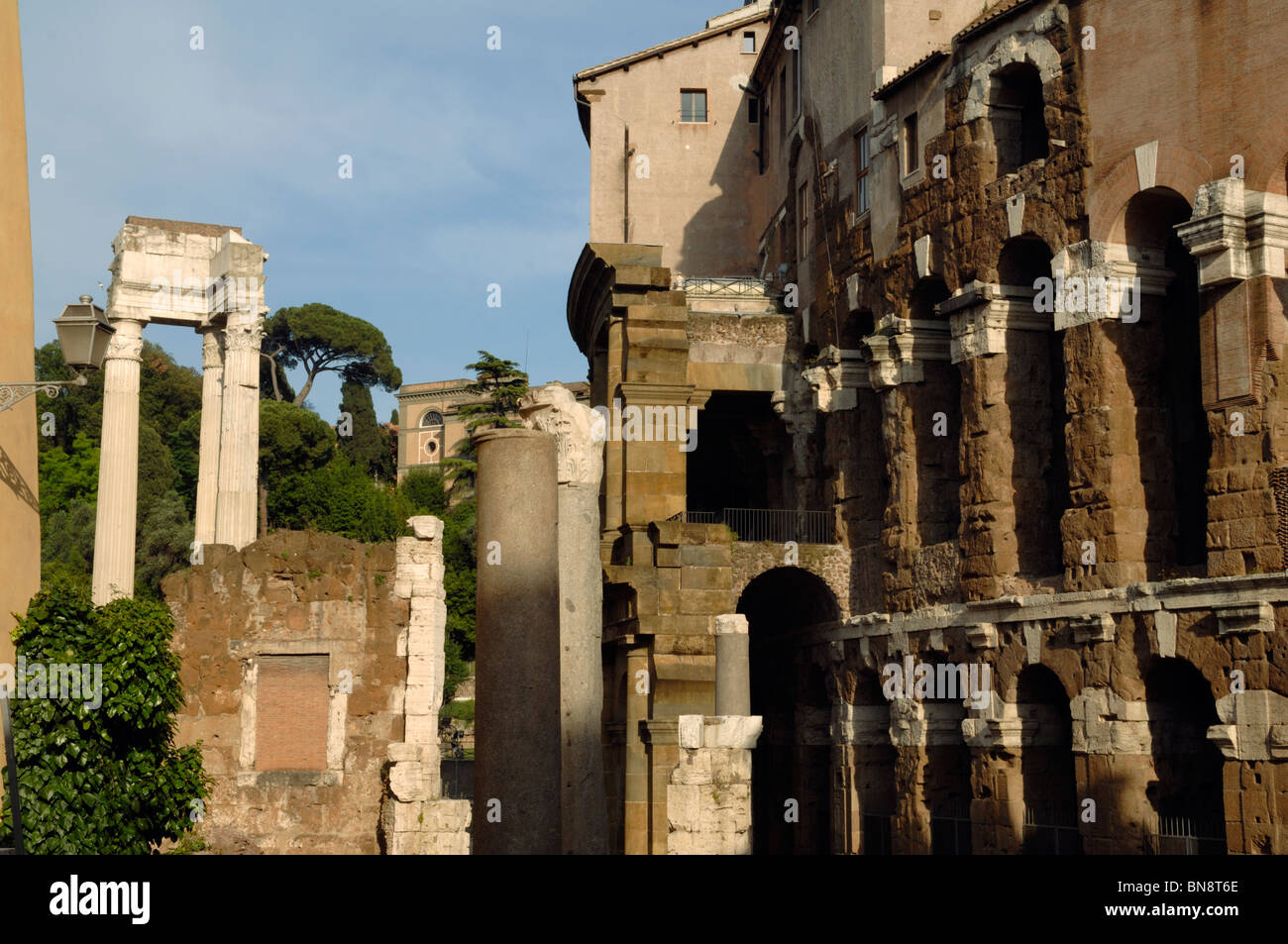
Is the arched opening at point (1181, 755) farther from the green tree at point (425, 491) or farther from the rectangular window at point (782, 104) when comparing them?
the green tree at point (425, 491)

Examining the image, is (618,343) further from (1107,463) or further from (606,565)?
(1107,463)

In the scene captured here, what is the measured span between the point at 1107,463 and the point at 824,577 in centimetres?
856

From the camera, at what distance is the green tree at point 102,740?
14484 millimetres

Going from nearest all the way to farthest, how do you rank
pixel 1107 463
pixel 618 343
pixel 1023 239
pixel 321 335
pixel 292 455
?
pixel 1107 463, pixel 1023 239, pixel 618 343, pixel 292 455, pixel 321 335

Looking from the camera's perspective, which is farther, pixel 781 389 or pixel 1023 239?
pixel 781 389

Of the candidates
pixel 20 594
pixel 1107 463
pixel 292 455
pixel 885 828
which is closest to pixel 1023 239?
pixel 1107 463

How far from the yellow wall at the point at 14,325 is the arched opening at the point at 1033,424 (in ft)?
53.5

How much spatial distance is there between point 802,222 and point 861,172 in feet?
13.5

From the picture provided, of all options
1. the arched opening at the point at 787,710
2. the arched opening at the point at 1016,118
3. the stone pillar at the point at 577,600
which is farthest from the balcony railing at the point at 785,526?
the stone pillar at the point at 577,600

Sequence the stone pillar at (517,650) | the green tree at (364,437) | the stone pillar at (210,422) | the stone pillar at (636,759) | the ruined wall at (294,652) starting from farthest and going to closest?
1. the green tree at (364,437)
2. the stone pillar at (210,422)
3. the stone pillar at (636,759)
4. the ruined wall at (294,652)
5. the stone pillar at (517,650)

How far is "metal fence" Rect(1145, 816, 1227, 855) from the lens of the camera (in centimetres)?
2073

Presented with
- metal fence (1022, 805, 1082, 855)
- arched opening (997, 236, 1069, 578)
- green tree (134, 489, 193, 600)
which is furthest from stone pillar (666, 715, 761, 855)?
green tree (134, 489, 193, 600)

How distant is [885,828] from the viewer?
28.9 m

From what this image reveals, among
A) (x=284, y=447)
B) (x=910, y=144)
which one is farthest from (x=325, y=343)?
(x=910, y=144)
